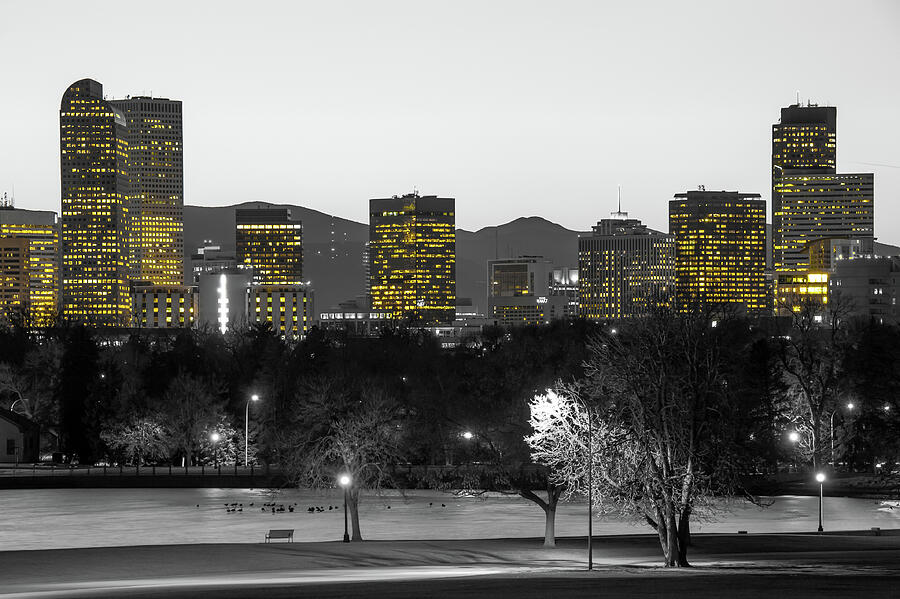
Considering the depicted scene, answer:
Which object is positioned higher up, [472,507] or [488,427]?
[488,427]

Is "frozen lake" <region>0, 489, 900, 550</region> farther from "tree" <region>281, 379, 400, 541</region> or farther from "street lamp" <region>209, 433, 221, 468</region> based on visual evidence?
"street lamp" <region>209, 433, 221, 468</region>

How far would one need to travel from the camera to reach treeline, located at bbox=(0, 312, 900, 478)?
7162 cm

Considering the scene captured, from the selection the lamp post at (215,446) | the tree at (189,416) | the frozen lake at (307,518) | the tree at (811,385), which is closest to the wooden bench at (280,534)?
the frozen lake at (307,518)

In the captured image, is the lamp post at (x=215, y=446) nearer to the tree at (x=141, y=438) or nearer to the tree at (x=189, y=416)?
the tree at (x=189, y=416)

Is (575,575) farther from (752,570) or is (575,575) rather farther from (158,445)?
(158,445)

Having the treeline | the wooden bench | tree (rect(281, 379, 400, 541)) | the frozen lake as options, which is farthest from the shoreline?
the treeline

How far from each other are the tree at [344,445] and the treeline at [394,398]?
0.53 ft

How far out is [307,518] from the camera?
7688cm

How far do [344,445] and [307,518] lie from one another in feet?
40.6

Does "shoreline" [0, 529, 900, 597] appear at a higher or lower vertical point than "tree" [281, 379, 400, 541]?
lower

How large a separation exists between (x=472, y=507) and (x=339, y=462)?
56.8 ft

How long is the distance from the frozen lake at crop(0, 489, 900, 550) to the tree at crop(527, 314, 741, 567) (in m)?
13.2

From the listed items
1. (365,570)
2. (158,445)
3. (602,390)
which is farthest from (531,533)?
(158,445)

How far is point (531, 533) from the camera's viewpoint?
67.1 metres
